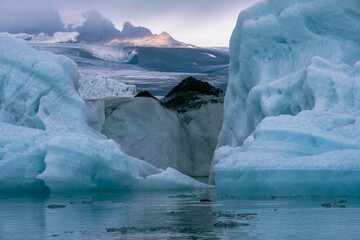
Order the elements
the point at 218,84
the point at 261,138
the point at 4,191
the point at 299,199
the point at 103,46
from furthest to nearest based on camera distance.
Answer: the point at 103,46 < the point at 218,84 < the point at 4,191 < the point at 261,138 < the point at 299,199

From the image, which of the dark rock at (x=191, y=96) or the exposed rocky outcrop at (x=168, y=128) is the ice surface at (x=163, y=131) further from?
the dark rock at (x=191, y=96)

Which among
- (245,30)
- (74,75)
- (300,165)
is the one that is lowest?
(300,165)

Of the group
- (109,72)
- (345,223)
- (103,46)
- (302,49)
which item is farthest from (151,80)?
(345,223)

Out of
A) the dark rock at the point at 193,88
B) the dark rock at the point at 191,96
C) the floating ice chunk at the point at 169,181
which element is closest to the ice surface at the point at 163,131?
the dark rock at the point at 191,96

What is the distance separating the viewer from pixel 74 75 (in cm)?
1927

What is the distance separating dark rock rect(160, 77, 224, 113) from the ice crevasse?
10657 mm

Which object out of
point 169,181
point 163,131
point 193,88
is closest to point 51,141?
point 169,181

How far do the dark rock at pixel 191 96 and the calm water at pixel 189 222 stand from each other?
65.4ft

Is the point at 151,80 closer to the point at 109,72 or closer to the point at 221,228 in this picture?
the point at 109,72

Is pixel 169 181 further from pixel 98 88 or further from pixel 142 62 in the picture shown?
pixel 142 62

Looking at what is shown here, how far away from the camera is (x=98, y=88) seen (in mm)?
41188

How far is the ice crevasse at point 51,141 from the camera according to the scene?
13836 millimetres

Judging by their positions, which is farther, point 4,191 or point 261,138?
point 4,191

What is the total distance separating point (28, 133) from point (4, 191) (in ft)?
4.65
